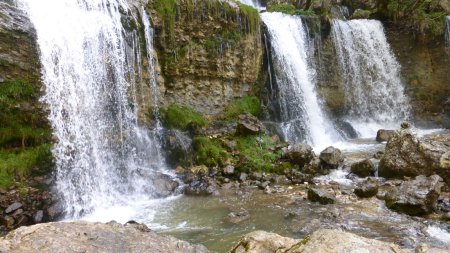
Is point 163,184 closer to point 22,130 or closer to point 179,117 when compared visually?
point 179,117

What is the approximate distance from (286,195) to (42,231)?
20.8 feet

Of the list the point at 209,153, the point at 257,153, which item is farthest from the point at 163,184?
the point at 257,153

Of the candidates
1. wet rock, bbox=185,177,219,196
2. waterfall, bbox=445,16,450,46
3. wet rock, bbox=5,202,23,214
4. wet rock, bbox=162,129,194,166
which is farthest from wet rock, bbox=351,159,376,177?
waterfall, bbox=445,16,450,46

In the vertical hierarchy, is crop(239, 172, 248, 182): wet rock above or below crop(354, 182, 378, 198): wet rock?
above

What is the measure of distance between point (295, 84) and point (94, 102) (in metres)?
8.98

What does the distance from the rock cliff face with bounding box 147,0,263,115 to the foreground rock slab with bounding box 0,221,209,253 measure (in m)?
9.11

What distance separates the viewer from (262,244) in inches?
143

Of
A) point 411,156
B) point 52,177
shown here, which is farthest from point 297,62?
point 52,177

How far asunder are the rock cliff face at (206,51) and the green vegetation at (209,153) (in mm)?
2188

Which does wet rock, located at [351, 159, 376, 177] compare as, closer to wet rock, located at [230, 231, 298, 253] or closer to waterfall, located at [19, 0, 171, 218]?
waterfall, located at [19, 0, 171, 218]

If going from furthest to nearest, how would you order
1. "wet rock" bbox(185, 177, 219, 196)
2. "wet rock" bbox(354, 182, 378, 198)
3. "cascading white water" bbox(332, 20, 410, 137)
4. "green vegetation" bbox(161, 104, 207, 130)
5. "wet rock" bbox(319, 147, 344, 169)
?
1. "cascading white water" bbox(332, 20, 410, 137)
2. "green vegetation" bbox(161, 104, 207, 130)
3. "wet rock" bbox(319, 147, 344, 169)
4. "wet rock" bbox(185, 177, 219, 196)
5. "wet rock" bbox(354, 182, 378, 198)

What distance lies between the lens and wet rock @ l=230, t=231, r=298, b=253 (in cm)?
357

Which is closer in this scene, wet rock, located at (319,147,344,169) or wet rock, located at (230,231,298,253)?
wet rock, located at (230,231,298,253)

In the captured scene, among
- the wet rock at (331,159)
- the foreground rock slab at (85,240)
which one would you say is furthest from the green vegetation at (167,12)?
the foreground rock slab at (85,240)
